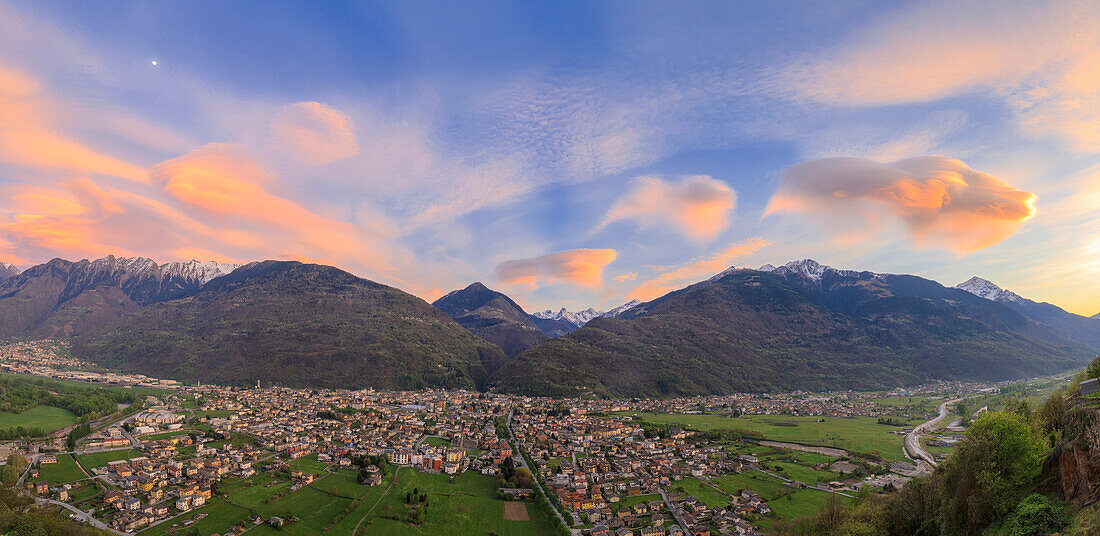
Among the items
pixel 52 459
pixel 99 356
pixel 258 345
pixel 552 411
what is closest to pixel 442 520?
pixel 52 459

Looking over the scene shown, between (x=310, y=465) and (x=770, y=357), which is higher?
(x=770, y=357)

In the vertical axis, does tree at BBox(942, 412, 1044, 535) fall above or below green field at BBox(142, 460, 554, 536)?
above

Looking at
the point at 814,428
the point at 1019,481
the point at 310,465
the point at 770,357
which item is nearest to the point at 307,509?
the point at 310,465

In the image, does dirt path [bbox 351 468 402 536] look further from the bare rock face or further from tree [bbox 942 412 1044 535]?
the bare rock face

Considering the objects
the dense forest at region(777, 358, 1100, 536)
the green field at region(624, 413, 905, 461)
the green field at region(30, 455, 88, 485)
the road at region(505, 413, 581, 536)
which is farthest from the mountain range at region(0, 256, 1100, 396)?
the dense forest at region(777, 358, 1100, 536)

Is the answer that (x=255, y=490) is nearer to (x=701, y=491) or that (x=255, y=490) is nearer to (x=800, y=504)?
(x=701, y=491)

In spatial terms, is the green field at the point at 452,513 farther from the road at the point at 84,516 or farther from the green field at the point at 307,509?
the road at the point at 84,516
